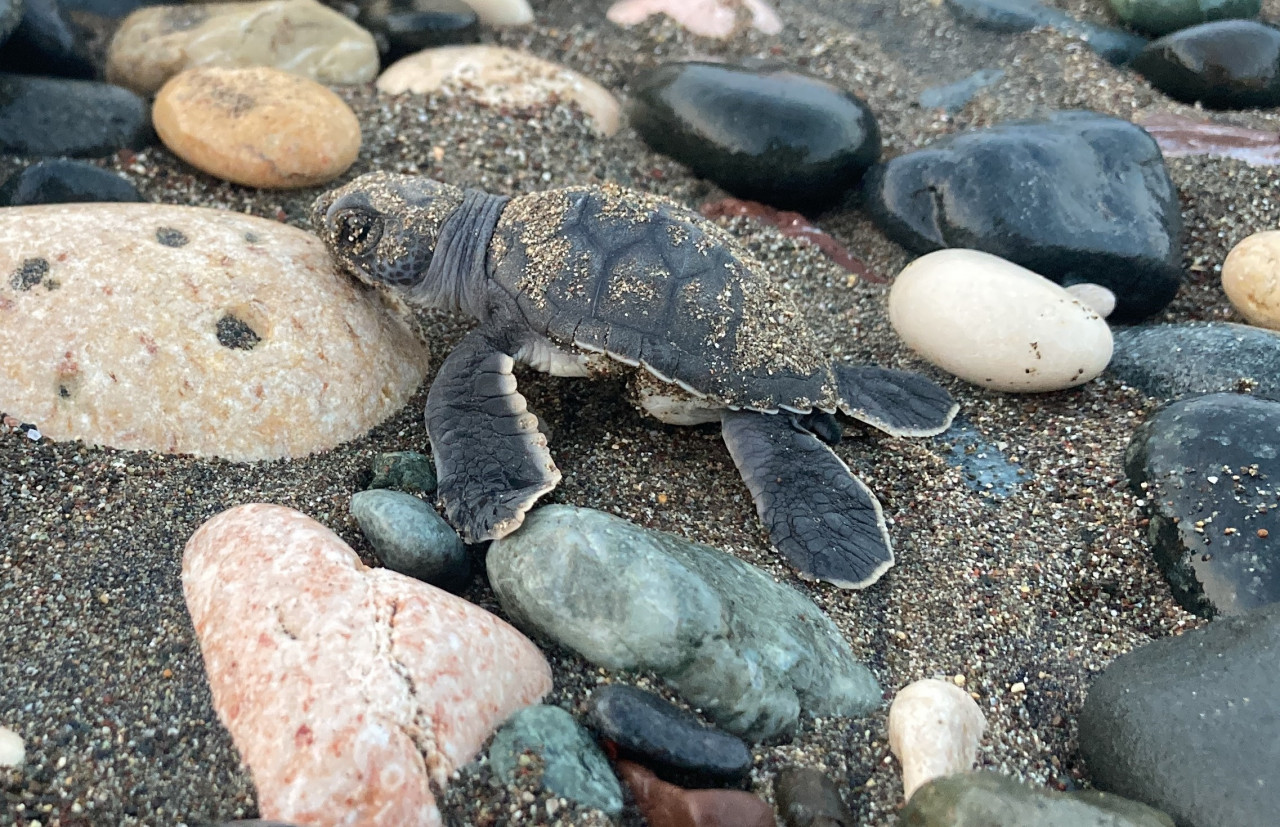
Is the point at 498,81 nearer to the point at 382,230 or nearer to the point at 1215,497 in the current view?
the point at 382,230

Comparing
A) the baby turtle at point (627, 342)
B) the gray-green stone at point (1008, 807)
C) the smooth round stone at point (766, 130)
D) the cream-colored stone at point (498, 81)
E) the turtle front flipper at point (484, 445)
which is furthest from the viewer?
the cream-colored stone at point (498, 81)

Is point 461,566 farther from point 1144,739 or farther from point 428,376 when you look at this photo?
point 1144,739

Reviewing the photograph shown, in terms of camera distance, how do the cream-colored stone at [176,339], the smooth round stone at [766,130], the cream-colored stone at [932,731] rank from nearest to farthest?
1. the cream-colored stone at [932,731]
2. the cream-colored stone at [176,339]
3. the smooth round stone at [766,130]

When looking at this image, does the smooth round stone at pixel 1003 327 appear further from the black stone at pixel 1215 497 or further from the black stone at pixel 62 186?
the black stone at pixel 62 186

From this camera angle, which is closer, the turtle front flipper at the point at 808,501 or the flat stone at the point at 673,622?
the flat stone at the point at 673,622

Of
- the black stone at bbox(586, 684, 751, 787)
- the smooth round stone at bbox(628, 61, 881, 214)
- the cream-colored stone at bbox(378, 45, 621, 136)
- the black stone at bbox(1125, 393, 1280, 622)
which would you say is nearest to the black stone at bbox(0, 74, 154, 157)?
the cream-colored stone at bbox(378, 45, 621, 136)

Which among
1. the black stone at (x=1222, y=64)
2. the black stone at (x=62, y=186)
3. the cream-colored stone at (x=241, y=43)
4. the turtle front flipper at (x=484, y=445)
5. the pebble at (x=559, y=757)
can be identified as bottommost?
the turtle front flipper at (x=484, y=445)

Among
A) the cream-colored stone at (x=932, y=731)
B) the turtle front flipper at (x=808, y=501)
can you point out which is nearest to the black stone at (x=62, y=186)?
the turtle front flipper at (x=808, y=501)

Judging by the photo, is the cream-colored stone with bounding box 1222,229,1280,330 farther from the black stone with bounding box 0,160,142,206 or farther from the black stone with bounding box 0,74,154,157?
the black stone with bounding box 0,74,154,157
